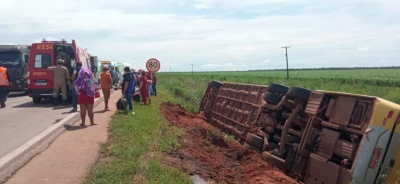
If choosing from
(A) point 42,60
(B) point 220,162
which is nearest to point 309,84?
(A) point 42,60

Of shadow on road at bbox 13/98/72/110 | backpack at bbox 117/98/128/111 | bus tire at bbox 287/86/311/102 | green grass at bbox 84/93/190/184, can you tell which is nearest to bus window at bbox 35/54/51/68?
shadow on road at bbox 13/98/72/110

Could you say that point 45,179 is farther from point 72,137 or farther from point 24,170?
point 72,137

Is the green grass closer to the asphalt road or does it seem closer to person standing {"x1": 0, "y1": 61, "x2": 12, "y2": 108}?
the asphalt road

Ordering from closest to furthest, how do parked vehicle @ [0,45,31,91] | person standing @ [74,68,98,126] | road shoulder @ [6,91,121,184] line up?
road shoulder @ [6,91,121,184] < person standing @ [74,68,98,126] < parked vehicle @ [0,45,31,91]

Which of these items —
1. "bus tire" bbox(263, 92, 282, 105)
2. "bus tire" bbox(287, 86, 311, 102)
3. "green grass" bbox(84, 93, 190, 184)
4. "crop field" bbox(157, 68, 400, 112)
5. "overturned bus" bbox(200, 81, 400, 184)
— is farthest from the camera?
"crop field" bbox(157, 68, 400, 112)

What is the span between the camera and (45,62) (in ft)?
58.5

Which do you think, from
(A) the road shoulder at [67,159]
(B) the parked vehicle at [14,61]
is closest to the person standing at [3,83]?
(B) the parked vehicle at [14,61]

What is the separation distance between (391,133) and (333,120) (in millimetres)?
1111

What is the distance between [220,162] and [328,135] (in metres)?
2.16

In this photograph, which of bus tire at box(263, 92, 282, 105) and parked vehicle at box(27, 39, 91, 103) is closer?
bus tire at box(263, 92, 282, 105)

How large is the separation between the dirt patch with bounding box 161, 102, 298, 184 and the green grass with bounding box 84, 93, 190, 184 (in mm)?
327

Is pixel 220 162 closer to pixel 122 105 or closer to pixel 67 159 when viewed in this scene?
pixel 67 159

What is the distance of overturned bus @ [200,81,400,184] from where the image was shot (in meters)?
7.12

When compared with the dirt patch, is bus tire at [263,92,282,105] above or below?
above
